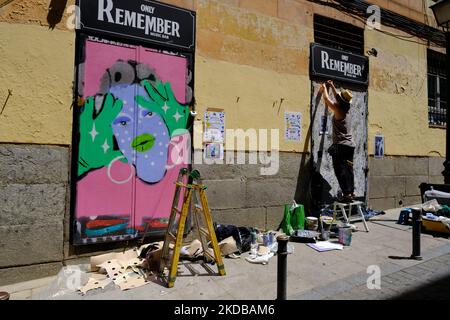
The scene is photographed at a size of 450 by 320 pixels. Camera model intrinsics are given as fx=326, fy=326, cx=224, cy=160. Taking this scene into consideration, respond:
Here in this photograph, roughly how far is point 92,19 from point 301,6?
14.7 ft

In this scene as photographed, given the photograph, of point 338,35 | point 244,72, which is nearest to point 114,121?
point 244,72

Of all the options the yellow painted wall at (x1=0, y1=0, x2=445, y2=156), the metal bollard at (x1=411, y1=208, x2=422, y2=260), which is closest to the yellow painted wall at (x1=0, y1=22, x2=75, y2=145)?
the yellow painted wall at (x1=0, y1=0, x2=445, y2=156)

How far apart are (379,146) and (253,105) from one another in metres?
4.11

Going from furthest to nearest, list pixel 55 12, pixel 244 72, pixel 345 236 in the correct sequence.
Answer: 1. pixel 244 72
2. pixel 345 236
3. pixel 55 12

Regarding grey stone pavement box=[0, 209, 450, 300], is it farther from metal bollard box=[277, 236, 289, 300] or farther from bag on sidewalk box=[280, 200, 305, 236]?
bag on sidewalk box=[280, 200, 305, 236]

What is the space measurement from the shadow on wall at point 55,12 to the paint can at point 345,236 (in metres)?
5.60

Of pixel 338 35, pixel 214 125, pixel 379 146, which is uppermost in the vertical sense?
pixel 338 35

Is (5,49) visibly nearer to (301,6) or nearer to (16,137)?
(16,137)

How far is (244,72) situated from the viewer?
246 inches

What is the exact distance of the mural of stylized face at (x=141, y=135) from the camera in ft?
16.4

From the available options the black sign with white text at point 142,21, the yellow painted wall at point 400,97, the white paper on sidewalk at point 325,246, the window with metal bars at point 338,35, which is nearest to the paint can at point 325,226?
the white paper on sidewalk at point 325,246

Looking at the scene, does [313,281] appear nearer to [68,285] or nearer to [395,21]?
[68,285]

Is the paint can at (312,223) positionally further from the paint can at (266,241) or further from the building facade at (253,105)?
the paint can at (266,241)

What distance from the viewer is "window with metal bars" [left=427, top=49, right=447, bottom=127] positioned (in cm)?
1003
